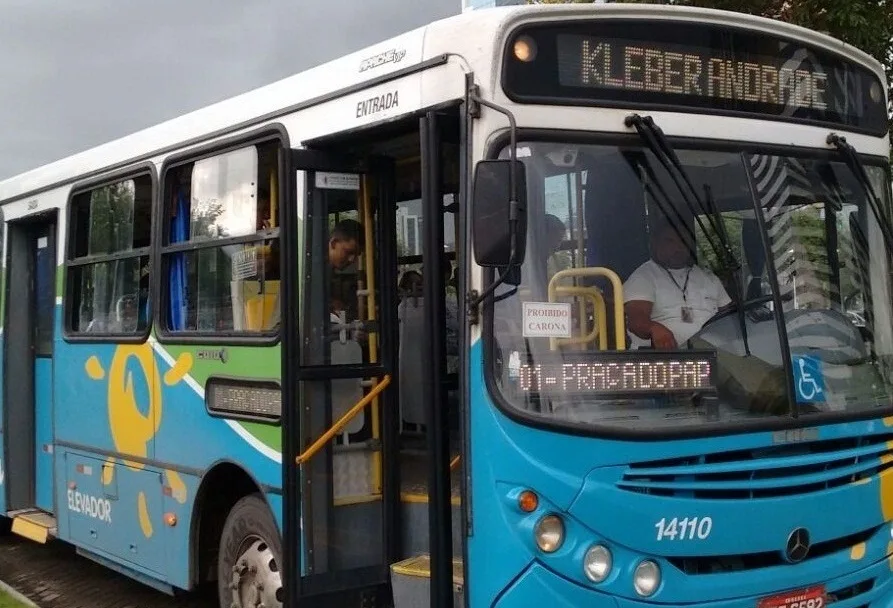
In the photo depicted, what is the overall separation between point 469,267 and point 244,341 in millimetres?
1895

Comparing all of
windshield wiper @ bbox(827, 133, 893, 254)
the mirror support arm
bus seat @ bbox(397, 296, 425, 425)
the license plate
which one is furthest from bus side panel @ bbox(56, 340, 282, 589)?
windshield wiper @ bbox(827, 133, 893, 254)

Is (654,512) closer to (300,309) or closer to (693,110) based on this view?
(693,110)

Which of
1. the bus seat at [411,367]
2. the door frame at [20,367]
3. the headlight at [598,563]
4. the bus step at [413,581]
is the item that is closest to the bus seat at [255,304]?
the bus seat at [411,367]

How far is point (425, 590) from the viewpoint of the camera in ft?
14.2

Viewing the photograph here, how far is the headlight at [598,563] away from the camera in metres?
3.71

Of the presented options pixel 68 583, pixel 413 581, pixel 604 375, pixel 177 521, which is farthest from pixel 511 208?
pixel 68 583

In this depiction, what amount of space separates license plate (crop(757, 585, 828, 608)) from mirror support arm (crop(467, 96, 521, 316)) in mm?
1575

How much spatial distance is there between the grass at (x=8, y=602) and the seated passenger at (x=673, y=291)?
4.87m

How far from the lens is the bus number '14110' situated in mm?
3736

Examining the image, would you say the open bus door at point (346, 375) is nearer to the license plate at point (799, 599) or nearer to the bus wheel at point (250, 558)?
the bus wheel at point (250, 558)

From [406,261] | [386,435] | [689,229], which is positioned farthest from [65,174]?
[689,229]

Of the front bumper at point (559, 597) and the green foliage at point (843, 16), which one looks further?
the green foliage at point (843, 16)

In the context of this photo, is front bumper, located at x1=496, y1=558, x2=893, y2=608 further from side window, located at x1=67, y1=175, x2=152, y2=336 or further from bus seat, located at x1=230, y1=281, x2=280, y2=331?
side window, located at x1=67, y1=175, x2=152, y2=336

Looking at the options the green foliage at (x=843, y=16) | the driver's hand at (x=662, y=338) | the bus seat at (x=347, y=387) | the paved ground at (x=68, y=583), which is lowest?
the paved ground at (x=68, y=583)
